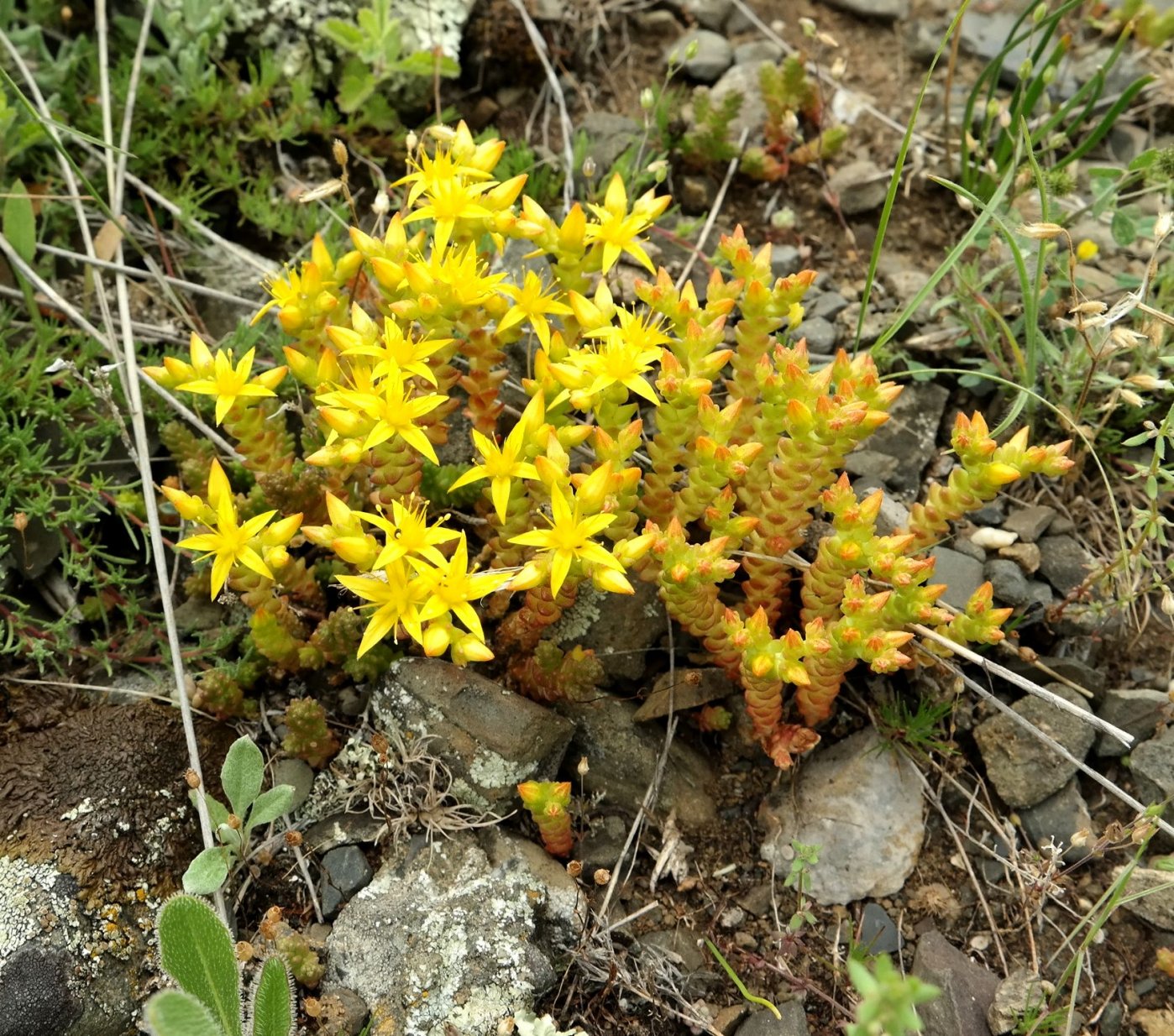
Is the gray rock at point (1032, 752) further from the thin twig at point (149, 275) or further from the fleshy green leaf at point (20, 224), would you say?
the fleshy green leaf at point (20, 224)

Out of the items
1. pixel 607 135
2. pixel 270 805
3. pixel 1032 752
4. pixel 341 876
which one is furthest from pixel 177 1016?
pixel 607 135

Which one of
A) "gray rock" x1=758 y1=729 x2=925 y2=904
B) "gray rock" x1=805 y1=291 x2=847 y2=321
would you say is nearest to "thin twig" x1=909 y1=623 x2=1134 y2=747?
"gray rock" x1=758 y1=729 x2=925 y2=904

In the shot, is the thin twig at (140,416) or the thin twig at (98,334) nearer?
the thin twig at (140,416)

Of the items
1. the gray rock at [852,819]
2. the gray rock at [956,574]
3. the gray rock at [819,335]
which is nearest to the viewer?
the gray rock at [852,819]

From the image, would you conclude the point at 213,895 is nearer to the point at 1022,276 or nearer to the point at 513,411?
the point at 513,411

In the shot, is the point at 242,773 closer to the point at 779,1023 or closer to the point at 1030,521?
the point at 779,1023

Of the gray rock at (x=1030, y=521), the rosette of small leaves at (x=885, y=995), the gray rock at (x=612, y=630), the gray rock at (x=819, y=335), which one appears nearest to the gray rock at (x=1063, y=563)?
the gray rock at (x=1030, y=521)

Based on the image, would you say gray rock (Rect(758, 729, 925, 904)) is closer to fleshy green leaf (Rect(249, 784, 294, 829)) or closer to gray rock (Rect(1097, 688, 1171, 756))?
gray rock (Rect(1097, 688, 1171, 756))
